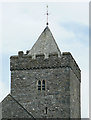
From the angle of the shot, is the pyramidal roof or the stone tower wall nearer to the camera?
the stone tower wall

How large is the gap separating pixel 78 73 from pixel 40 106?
226 inches

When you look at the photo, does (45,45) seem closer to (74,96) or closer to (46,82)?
(46,82)

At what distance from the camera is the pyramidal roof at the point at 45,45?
48406 millimetres

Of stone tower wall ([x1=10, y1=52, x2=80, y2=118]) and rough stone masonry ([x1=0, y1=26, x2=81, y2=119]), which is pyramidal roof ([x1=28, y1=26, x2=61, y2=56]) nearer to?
rough stone masonry ([x1=0, y1=26, x2=81, y2=119])

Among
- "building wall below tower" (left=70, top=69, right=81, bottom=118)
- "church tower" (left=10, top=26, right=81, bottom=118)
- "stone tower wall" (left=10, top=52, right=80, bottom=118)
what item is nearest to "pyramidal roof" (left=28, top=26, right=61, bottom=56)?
"church tower" (left=10, top=26, right=81, bottom=118)

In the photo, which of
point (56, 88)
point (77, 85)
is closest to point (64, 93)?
point (56, 88)

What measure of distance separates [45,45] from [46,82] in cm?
321

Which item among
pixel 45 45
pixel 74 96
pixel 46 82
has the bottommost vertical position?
pixel 74 96

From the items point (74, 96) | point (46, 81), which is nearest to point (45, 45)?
point (46, 81)

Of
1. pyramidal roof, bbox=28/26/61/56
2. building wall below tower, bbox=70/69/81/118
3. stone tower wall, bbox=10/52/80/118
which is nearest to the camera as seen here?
stone tower wall, bbox=10/52/80/118

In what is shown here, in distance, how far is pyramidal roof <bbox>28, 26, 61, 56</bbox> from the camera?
4841 centimetres

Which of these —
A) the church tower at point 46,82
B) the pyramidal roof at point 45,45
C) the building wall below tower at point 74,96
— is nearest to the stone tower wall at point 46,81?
the church tower at point 46,82

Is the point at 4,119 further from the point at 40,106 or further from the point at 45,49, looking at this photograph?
the point at 45,49

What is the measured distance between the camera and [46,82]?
4709 cm
